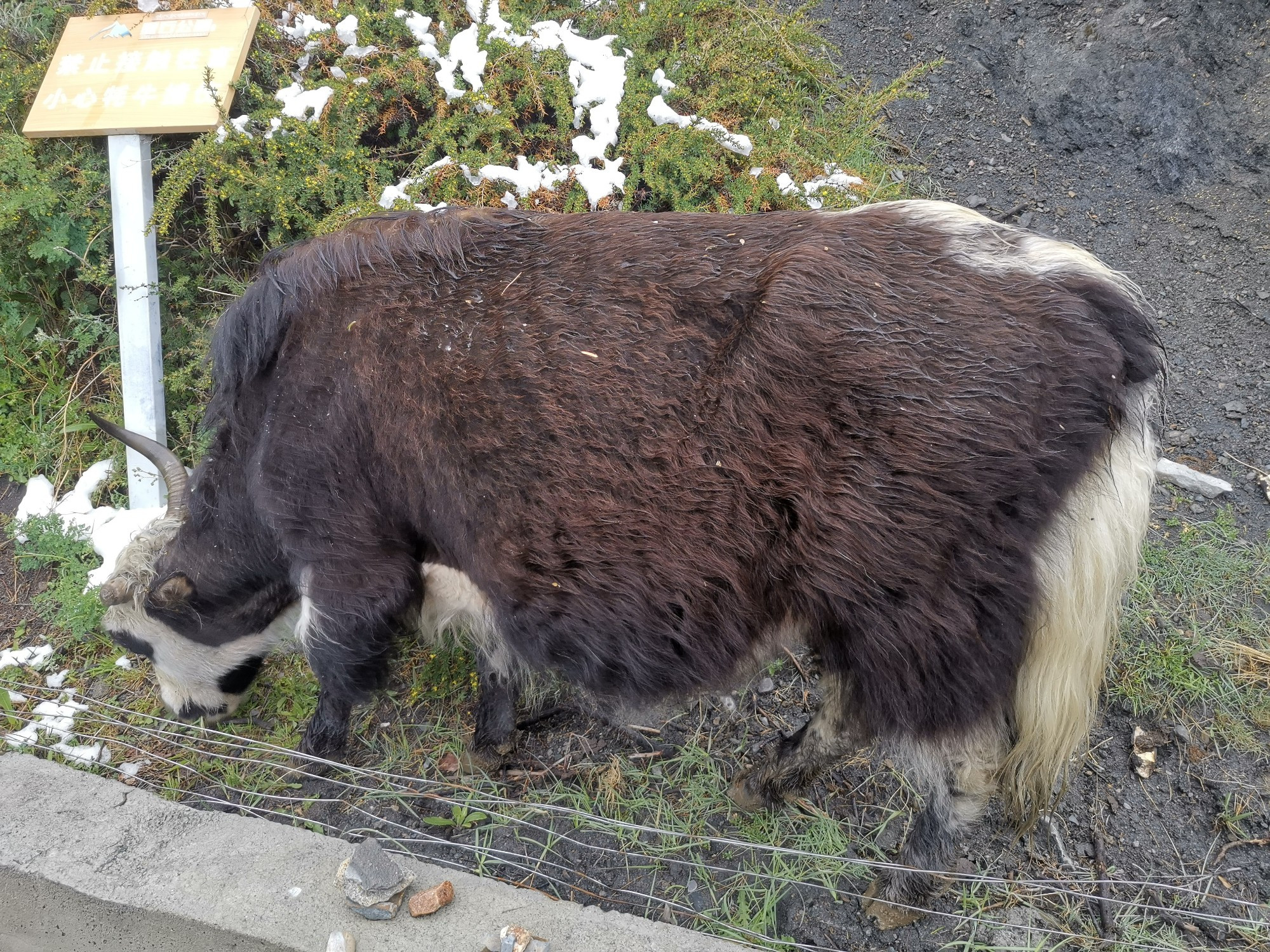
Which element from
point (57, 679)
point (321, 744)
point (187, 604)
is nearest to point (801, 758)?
point (321, 744)

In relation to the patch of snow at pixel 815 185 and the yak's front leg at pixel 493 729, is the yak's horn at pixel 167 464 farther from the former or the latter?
the patch of snow at pixel 815 185

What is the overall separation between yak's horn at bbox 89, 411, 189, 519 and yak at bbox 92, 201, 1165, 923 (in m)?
0.27

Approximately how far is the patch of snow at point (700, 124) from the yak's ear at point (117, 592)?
2812 millimetres

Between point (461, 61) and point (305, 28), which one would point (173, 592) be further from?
point (305, 28)

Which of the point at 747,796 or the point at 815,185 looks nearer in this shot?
the point at 747,796

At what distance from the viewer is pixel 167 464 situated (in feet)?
8.77

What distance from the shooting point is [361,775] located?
2781 mm

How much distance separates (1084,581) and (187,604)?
250cm

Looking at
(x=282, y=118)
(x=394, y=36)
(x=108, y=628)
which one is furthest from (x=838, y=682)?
(x=394, y=36)

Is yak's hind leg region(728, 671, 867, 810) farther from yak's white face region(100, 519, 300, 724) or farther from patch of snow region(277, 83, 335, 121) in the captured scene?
patch of snow region(277, 83, 335, 121)

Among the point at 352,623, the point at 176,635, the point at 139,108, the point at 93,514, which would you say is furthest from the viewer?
the point at 93,514

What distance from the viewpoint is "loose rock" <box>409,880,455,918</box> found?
6.21 ft

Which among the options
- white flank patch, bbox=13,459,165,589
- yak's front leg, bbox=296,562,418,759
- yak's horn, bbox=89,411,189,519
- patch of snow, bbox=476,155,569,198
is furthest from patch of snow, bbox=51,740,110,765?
patch of snow, bbox=476,155,569,198

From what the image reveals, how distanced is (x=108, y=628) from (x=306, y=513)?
989 mm
